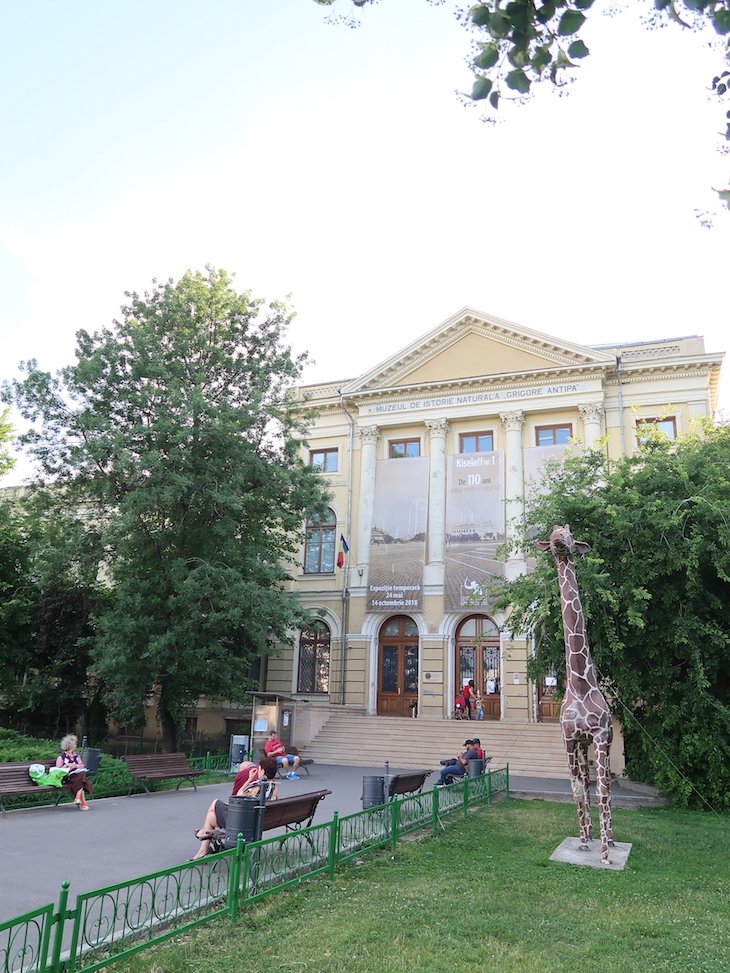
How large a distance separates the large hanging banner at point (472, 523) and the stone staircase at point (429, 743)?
563 cm

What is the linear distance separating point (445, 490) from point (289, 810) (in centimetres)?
2488

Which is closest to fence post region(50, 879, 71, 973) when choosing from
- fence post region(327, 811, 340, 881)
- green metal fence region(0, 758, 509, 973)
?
green metal fence region(0, 758, 509, 973)

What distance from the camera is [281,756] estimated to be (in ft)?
60.1

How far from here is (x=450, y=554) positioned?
32875 mm

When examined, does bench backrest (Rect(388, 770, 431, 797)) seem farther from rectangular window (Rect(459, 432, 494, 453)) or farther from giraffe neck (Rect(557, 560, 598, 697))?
rectangular window (Rect(459, 432, 494, 453))

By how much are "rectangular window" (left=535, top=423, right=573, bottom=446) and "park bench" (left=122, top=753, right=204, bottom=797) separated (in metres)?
21.7

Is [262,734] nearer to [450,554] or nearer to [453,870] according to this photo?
[450,554]

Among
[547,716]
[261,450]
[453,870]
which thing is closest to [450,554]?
[547,716]

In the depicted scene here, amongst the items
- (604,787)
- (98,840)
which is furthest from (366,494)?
(98,840)

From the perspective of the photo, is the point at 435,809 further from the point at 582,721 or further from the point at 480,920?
the point at 480,920

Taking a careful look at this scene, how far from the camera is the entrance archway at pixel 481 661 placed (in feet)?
104

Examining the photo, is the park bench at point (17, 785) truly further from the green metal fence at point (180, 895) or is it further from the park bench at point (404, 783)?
the park bench at point (404, 783)

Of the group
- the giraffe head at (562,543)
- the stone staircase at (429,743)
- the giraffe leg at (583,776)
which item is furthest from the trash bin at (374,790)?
the stone staircase at (429,743)

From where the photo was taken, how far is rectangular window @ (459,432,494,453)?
115 feet
